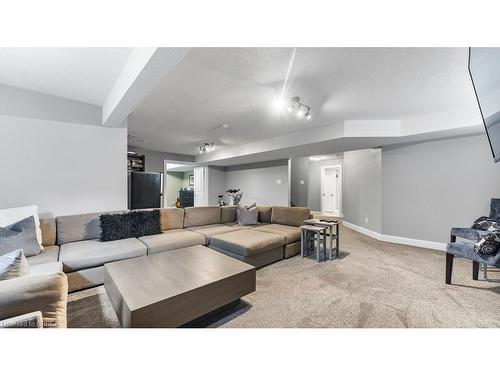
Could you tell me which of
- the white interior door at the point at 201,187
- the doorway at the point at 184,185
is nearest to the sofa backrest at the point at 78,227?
the doorway at the point at 184,185

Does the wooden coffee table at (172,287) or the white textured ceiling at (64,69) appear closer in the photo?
the wooden coffee table at (172,287)

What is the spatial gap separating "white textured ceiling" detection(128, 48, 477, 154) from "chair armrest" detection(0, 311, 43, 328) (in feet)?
6.34

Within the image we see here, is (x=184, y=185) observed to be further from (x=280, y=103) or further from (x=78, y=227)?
(x=280, y=103)

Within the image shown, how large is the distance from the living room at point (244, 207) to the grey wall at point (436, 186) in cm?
2

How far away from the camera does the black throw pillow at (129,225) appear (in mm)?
2543

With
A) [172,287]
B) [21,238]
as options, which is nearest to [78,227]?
[21,238]

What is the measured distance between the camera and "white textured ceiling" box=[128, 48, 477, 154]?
1.72 metres

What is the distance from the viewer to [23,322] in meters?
0.71

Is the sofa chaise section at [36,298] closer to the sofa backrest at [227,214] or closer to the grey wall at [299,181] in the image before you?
the sofa backrest at [227,214]

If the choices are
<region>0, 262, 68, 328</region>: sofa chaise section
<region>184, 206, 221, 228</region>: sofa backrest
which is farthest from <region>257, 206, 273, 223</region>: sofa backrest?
<region>0, 262, 68, 328</region>: sofa chaise section

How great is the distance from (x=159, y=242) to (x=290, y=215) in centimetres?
226

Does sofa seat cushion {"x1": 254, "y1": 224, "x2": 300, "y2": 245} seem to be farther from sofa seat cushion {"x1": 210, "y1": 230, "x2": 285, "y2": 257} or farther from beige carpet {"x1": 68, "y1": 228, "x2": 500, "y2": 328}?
beige carpet {"x1": 68, "y1": 228, "x2": 500, "y2": 328}
